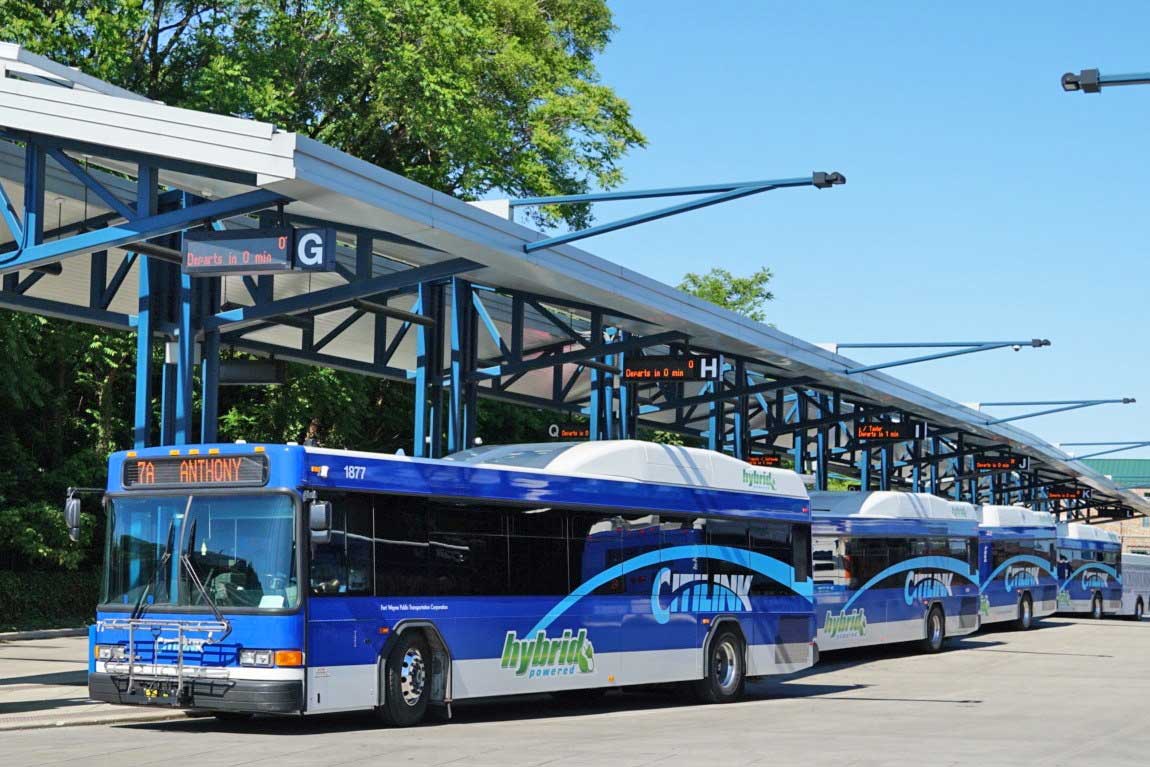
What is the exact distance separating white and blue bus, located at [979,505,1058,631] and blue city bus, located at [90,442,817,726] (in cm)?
2159

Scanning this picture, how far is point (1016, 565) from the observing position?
44156 millimetres

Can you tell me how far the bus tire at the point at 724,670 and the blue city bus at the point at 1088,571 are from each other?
1160 inches

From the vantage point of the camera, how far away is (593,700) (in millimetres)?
21766

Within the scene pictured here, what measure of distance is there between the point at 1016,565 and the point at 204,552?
32270mm

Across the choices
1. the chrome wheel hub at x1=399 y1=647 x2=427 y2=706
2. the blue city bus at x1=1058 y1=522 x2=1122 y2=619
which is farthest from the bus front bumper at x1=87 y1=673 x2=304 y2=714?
the blue city bus at x1=1058 y1=522 x2=1122 y2=619

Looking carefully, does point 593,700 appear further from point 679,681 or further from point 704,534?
point 704,534

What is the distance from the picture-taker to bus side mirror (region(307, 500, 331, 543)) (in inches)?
599

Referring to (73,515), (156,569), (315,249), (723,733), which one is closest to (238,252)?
(315,249)

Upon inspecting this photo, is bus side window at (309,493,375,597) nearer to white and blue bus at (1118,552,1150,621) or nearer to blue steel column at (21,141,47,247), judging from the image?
blue steel column at (21,141,47,247)

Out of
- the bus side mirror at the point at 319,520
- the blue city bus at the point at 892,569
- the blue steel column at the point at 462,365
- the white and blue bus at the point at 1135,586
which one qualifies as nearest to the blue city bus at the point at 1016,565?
the blue city bus at the point at 892,569

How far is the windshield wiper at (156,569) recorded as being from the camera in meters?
16.0

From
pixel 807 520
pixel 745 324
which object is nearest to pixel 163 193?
pixel 807 520

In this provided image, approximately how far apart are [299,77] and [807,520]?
21492 millimetres

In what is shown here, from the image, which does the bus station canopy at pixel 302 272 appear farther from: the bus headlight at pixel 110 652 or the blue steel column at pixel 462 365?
the bus headlight at pixel 110 652
